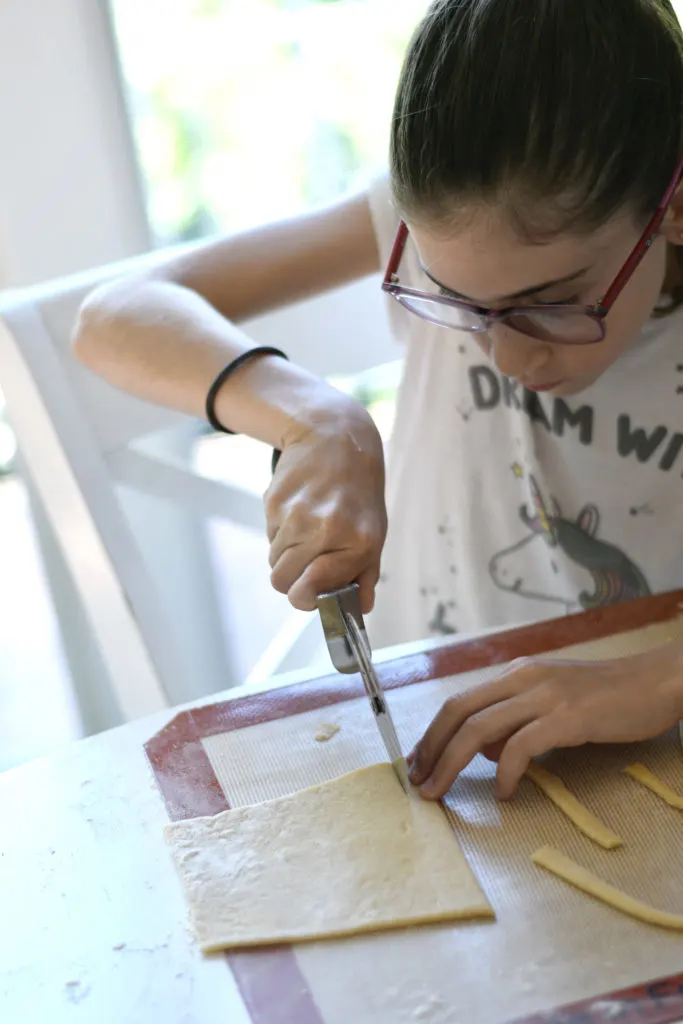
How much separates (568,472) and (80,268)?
73cm

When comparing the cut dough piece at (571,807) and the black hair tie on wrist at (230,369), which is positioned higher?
the black hair tie on wrist at (230,369)

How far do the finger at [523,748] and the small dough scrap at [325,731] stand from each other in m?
0.13

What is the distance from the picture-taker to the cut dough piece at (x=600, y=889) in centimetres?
58

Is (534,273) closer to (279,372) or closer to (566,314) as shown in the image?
(566,314)

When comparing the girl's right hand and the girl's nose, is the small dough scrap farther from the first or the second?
the girl's nose

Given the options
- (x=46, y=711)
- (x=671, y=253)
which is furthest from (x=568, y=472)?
(x=46, y=711)

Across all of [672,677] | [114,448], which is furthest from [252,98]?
[672,677]

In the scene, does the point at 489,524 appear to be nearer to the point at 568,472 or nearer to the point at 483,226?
the point at 568,472

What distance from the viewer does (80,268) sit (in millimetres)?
1376

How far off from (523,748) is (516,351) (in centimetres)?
29

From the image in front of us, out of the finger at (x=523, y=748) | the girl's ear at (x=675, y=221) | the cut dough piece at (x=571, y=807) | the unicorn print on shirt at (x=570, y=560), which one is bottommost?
the unicorn print on shirt at (x=570, y=560)

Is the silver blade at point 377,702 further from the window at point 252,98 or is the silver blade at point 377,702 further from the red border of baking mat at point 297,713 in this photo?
the window at point 252,98

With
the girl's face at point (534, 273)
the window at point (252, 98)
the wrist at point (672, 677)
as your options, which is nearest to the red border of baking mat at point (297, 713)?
the wrist at point (672, 677)

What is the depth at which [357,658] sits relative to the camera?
2.25 feet
